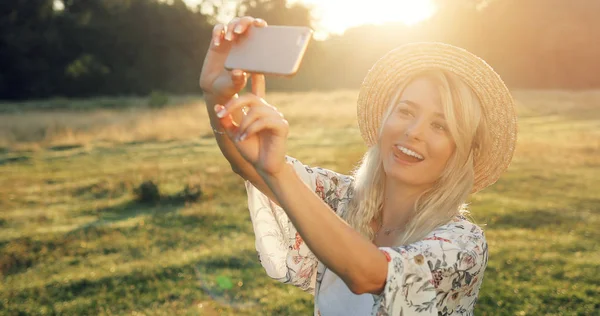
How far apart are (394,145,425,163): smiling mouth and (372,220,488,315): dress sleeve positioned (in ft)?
0.94

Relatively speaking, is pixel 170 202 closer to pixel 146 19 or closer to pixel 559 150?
pixel 559 150

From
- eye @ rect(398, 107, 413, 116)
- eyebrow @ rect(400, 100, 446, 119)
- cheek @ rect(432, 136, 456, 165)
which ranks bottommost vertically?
cheek @ rect(432, 136, 456, 165)

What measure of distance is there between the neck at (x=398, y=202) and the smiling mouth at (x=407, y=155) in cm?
12

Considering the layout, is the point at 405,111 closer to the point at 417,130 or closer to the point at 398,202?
the point at 417,130

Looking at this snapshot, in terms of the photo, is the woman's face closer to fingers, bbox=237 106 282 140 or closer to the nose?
the nose

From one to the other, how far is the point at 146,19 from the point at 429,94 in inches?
1821

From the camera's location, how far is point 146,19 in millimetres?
45281

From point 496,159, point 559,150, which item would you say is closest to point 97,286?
point 496,159

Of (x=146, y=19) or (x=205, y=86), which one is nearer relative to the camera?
(x=205, y=86)

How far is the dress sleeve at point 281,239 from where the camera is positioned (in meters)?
2.11

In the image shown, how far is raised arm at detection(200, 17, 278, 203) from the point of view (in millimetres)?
1348

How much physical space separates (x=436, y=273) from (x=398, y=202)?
68 cm

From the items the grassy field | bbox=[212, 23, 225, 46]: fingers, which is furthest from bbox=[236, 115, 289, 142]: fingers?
the grassy field

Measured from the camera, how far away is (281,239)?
2.16 metres
